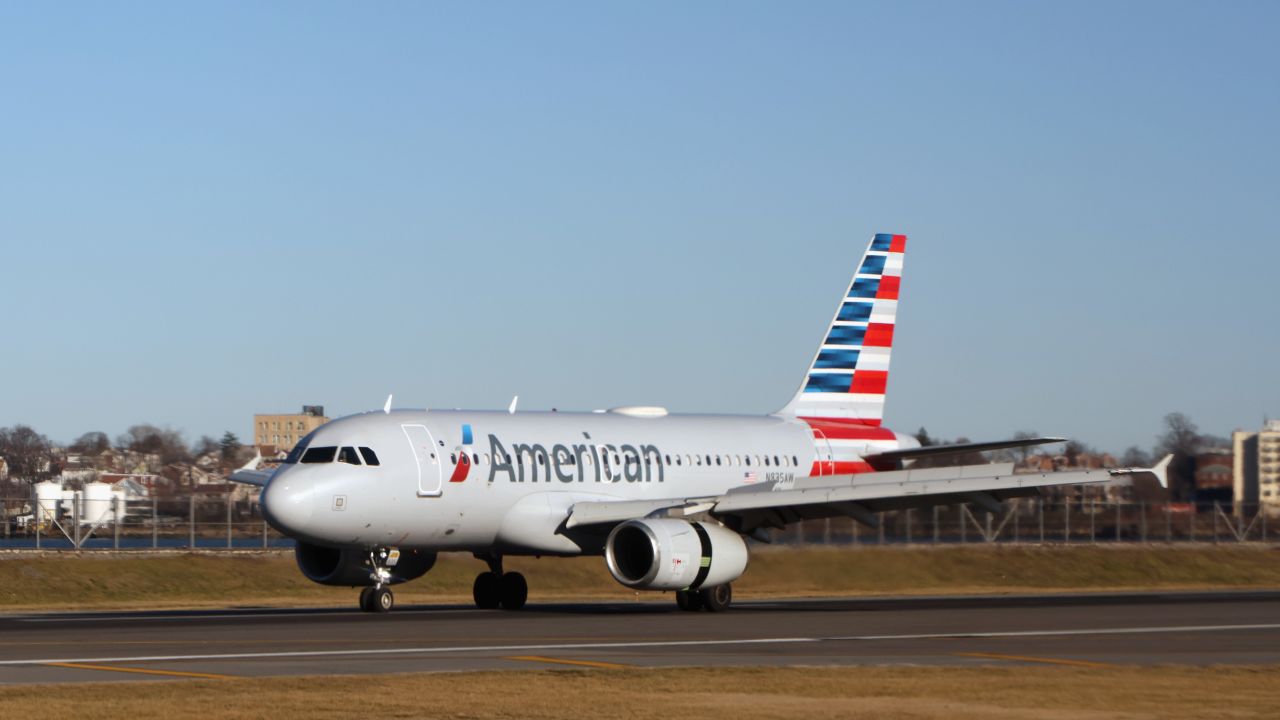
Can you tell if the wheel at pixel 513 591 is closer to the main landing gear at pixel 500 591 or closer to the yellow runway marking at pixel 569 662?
the main landing gear at pixel 500 591

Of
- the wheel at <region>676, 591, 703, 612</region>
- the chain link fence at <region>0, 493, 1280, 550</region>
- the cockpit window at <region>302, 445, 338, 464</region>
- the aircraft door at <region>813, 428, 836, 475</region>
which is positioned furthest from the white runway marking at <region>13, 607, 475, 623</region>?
the chain link fence at <region>0, 493, 1280, 550</region>

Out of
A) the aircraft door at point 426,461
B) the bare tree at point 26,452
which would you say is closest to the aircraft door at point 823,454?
the aircraft door at point 426,461

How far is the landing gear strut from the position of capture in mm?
35344

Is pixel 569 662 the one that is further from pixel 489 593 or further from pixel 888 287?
pixel 888 287

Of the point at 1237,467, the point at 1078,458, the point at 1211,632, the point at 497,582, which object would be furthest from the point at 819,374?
the point at 1078,458

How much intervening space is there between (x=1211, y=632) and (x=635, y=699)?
547 inches

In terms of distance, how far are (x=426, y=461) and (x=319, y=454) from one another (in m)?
2.01

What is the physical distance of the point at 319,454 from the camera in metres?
35.0

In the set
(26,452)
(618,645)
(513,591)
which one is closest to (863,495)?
(513,591)

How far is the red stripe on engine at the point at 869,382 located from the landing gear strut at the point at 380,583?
14.1m

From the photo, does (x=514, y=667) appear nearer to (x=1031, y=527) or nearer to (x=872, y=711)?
(x=872, y=711)

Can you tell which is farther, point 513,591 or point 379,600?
point 513,591

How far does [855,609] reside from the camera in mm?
37125

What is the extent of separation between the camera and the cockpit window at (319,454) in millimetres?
34906
